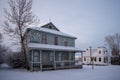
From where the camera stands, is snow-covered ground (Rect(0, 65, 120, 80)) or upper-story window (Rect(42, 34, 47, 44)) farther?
upper-story window (Rect(42, 34, 47, 44))

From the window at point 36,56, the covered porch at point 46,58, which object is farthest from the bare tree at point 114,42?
the window at point 36,56

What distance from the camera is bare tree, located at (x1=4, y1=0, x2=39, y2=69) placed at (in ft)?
65.0

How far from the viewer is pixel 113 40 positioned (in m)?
49.3

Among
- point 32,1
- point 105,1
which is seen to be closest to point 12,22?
point 32,1

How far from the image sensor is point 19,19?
19938 millimetres

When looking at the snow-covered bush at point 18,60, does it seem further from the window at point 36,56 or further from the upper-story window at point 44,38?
the upper-story window at point 44,38

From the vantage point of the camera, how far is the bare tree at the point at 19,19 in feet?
65.0

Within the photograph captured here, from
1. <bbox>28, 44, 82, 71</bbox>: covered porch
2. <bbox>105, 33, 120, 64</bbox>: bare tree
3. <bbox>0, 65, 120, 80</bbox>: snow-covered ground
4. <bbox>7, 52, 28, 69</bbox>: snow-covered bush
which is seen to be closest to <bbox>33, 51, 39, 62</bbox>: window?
<bbox>28, 44, 82, 71</bbox>: covered porch

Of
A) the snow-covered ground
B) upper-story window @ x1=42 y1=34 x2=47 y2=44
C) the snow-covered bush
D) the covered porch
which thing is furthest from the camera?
upper-story window @ x1=42 y1=34 x2=47 y2=44

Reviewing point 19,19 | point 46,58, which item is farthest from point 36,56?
point 19,19

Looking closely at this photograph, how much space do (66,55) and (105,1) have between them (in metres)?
12.1

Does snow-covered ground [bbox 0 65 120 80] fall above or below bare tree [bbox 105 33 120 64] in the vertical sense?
below

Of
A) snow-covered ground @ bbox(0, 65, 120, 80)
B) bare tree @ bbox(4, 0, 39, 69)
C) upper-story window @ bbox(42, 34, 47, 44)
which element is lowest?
snow-covered ground @ bbox(0, 65, 120, 80)

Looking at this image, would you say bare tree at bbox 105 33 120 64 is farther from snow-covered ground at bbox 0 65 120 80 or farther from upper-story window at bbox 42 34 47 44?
snow-covered ground at bbox 0 65 120 80
